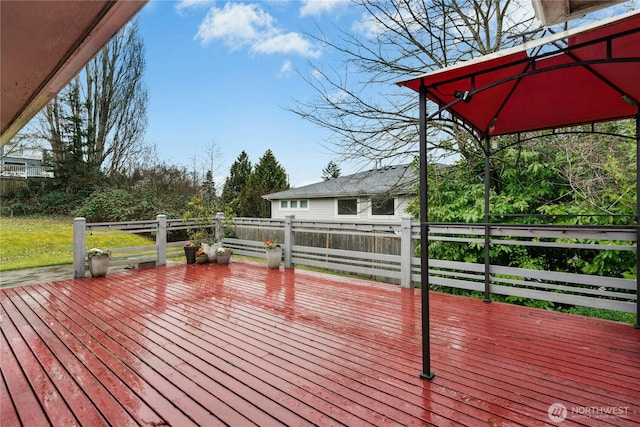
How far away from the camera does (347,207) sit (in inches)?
521

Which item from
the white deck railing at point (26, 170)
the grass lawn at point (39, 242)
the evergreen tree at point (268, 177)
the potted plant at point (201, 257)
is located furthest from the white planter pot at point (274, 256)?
the evergreen tree at point (268, 177)

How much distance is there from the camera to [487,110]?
3.70 meters

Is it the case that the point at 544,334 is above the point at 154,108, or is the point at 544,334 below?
below

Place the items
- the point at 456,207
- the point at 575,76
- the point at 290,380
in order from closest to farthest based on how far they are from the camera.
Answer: the point at 290,380, the point at 575,76, the point at 456,207

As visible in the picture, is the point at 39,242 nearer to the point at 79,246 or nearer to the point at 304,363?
the point at 79,246

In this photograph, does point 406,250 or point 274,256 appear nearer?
point 406,250

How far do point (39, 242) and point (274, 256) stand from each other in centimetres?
744

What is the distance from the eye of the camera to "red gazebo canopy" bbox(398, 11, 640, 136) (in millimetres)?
2240

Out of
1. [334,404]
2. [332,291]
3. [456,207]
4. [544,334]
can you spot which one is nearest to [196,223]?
[332,291]

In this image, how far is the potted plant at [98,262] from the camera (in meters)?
5.83

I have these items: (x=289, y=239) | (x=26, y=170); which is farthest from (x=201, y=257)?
(x=26, y=170)

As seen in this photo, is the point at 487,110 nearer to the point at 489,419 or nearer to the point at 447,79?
the point at 447,79

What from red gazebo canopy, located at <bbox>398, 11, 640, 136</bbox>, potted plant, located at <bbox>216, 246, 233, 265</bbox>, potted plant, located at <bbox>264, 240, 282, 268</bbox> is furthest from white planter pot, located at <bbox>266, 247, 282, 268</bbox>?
red gazebo canopy, located at <bbox>398, 11, 640, 136</bbox>

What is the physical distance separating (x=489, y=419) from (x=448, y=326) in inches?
61.7
